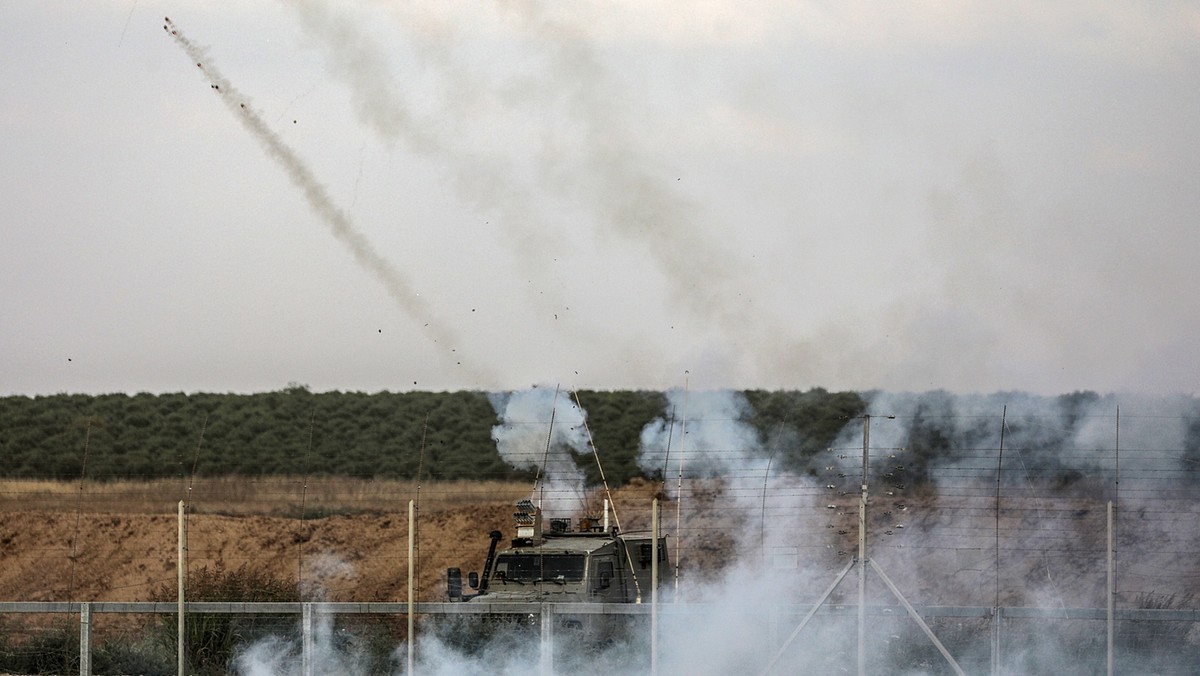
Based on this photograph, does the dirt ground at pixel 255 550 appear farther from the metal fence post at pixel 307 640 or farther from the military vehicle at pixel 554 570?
the metal fence post at pixel 307 640

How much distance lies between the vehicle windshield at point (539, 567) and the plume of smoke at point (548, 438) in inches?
37.7

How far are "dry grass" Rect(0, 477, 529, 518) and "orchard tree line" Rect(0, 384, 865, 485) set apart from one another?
0.22 metres

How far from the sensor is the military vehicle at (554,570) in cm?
1916

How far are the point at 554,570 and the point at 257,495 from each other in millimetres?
5736

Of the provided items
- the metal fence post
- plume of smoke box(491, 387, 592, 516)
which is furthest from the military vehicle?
the metal fence post

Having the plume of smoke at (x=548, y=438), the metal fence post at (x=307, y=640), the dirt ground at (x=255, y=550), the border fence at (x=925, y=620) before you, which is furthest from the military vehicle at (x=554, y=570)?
the dirt ground at (x=255, y=550)

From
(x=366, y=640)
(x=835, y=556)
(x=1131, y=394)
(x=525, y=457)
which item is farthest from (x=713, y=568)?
(x=1131, y=394)

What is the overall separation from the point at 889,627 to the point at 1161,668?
10.2 feet

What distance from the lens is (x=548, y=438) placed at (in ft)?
65.6

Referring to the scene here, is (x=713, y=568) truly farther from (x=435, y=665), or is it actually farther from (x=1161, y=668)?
(x=1161, y=668)

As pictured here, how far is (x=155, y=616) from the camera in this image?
2106cm

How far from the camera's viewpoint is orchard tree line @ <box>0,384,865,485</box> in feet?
67.7

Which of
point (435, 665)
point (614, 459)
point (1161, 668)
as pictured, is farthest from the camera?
point (614, 459)

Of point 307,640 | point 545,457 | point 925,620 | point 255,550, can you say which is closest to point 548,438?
point 545,457
